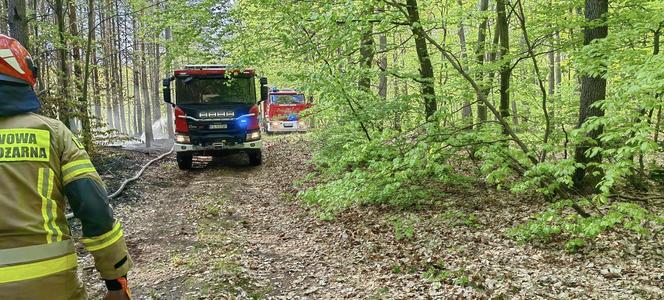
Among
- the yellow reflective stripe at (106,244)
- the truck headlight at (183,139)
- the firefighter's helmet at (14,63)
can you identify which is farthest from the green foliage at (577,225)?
the truck headlight at (183,139)

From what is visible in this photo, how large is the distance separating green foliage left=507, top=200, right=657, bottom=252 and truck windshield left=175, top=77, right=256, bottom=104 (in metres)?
9.35

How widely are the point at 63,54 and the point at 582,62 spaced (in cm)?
1361

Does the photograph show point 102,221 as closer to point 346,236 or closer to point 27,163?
point 27,163

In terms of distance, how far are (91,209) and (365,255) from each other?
468 centimetres

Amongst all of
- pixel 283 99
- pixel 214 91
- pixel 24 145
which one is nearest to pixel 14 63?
pixel 24 145

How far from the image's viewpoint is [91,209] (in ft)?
7.18

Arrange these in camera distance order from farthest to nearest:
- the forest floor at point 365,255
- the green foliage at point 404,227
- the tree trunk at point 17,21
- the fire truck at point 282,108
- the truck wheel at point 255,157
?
the fire truck at point 282,108 → the truck wheel at point 255,157 → the tree trunk at point 17,21 → the green foliage at point 404,227 → the forest floor at point 365,255

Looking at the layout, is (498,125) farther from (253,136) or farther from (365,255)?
(253,136)

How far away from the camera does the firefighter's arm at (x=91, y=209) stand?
219 centimetres

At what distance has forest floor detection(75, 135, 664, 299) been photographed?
4.94m

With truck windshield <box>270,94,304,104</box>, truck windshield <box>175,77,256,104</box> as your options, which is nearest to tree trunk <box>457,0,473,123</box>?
truck windshield <box>175,77,256,104</box>

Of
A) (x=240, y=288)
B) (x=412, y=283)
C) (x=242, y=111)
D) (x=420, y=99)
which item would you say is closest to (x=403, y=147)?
(x=420, y=99)

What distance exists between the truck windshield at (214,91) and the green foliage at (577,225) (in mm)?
9352

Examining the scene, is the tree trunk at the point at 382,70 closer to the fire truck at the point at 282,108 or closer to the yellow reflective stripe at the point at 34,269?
the yellow reflective stripe at the point at 34,269
